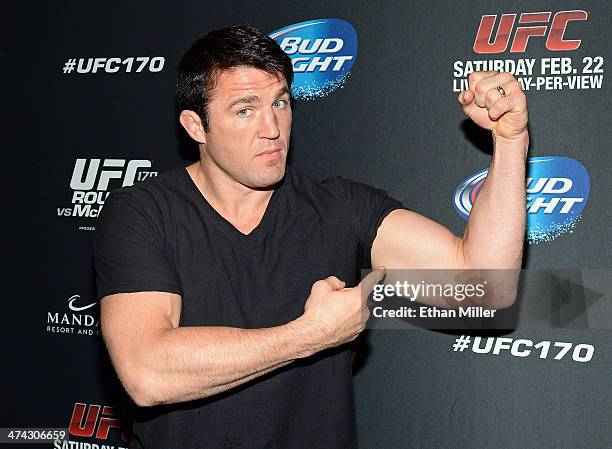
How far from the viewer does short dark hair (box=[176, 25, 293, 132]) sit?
1.82 meters

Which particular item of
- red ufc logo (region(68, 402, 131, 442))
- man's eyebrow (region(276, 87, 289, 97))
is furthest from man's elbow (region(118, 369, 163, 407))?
red ufc logo (region(68, 402, 131, 442))

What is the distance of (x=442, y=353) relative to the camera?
96.8 inches

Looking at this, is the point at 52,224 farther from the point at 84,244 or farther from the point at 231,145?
the point at 231,145

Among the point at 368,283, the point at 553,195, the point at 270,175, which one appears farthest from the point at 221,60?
the point at 553,195

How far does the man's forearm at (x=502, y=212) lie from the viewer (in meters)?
1.63

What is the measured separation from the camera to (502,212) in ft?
5.43

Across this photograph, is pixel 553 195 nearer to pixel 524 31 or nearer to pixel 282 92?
pixel 524 31

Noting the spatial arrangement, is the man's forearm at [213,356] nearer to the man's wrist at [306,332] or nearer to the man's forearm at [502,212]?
the man's wrist at [306,332]

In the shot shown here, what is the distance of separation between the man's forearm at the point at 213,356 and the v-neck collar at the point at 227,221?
11.7 inches

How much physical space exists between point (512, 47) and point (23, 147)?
6.20ft

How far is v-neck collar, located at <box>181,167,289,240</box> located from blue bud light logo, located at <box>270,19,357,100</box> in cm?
80

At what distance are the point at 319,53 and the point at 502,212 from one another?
1.13m

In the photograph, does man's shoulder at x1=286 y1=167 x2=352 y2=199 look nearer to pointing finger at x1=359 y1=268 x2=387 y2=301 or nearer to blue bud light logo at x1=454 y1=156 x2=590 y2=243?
pointing finger at x1=359 y1=268 x2=387 y2=301
